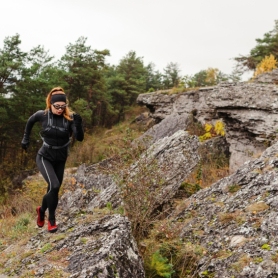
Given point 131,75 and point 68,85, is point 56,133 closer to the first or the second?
point 68,85

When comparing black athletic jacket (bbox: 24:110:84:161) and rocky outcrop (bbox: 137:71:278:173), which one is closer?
black athletic jacket (bbox: 24:110:84:161)

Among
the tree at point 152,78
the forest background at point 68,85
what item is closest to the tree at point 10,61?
the forest background at point 68,85

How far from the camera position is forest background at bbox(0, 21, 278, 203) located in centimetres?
1844

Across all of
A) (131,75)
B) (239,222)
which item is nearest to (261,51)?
(131,75)

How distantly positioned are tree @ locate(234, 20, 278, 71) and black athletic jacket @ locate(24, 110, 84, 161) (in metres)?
22.5

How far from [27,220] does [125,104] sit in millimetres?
29040

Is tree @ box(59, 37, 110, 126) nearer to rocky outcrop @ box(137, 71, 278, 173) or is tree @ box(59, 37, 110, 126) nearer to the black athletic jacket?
rocky outcrop @ box(137, 71, 278, 173)

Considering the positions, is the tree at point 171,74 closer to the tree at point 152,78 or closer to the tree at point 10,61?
the tree at point 152,78

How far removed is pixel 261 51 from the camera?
25234 mm

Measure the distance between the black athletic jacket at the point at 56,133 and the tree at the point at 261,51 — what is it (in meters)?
22.5

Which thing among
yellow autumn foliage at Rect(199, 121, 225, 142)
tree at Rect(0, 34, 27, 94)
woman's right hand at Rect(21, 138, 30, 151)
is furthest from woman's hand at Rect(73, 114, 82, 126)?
tree at Rect(0, 34, 27, 94)

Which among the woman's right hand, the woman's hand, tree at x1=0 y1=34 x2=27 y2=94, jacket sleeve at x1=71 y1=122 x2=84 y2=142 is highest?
tree at x1=0 y1=34 x2=27 y2=94

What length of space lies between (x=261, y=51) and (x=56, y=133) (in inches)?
964

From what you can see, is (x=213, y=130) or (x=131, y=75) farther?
(x=131, y=75)
